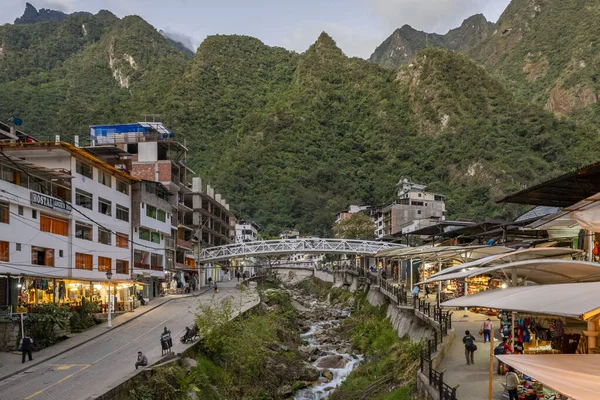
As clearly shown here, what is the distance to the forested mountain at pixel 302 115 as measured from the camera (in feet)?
342

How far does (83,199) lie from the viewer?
3312 centimetres

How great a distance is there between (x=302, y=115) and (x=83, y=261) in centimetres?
11660

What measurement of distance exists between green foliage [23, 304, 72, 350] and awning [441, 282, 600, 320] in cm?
2140

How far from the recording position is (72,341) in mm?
26531

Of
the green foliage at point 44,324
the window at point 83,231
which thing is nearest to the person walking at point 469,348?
the green foliage at point 44,324

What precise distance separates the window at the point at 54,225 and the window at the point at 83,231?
3.54ft

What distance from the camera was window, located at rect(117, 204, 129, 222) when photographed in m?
38.8

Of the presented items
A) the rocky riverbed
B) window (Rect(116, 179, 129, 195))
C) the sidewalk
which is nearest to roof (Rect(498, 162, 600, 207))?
the rocky riverbed

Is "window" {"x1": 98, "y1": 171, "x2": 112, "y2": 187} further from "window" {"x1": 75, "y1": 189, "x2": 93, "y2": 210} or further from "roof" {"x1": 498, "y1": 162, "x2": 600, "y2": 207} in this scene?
"roof" {"x1": 498, "y1": 162, "x2": 600, "y2": 207}

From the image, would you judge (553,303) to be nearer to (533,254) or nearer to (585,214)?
(585,214)

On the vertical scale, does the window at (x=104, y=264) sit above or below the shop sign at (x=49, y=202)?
below

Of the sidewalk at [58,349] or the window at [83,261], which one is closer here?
the sidewalk at [58,349]

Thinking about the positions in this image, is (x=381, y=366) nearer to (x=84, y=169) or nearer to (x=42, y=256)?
(x=42, y=256)

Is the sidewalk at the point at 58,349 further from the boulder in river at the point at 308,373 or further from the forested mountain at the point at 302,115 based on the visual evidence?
the forested mountain at the point at 302,115
